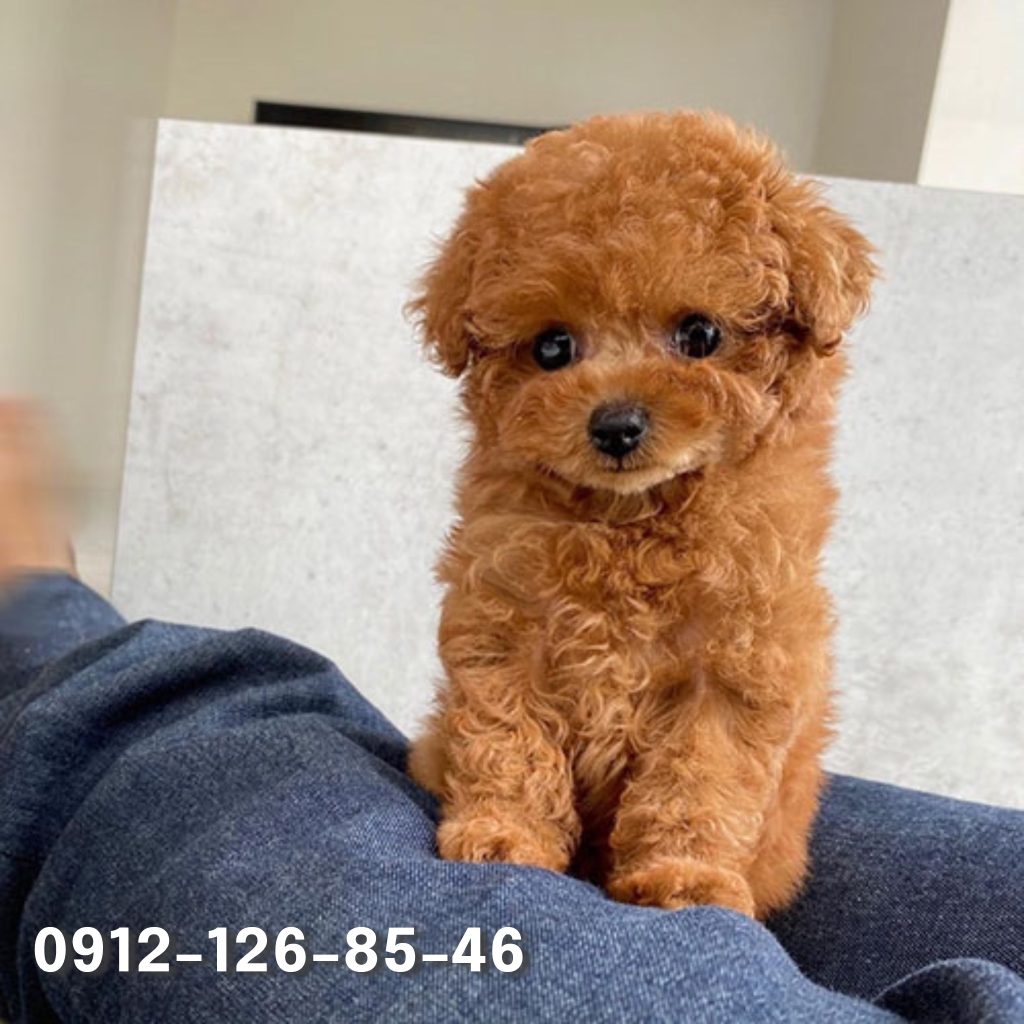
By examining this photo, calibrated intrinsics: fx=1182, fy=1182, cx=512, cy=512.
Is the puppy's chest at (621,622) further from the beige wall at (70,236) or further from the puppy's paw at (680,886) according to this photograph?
the beige wall at (70,236)

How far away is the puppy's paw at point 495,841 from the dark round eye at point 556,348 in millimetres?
295

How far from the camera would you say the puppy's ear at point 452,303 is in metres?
0.82

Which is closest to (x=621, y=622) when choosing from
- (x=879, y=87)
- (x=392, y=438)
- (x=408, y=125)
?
(x=392, y=438)

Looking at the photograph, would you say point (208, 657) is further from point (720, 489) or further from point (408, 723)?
point (408, 723)

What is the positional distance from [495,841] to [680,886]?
0.38 ft

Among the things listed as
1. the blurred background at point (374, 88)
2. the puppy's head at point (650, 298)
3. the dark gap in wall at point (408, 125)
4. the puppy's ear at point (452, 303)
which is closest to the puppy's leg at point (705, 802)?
the puppy's head at point (650, 298)

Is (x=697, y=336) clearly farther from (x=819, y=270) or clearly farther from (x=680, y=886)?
(x=680, y=886)

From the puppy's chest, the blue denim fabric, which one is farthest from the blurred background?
the puppy's chest

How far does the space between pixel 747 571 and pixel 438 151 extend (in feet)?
3.72

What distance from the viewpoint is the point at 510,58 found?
3830 mm

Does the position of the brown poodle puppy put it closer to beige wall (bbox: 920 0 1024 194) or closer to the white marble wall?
the white marble wall

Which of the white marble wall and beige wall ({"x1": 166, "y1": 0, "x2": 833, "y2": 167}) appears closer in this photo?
the white marble wall

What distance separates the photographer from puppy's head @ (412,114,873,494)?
738 mm

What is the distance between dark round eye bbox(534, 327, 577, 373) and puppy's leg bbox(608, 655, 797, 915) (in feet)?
0.77
